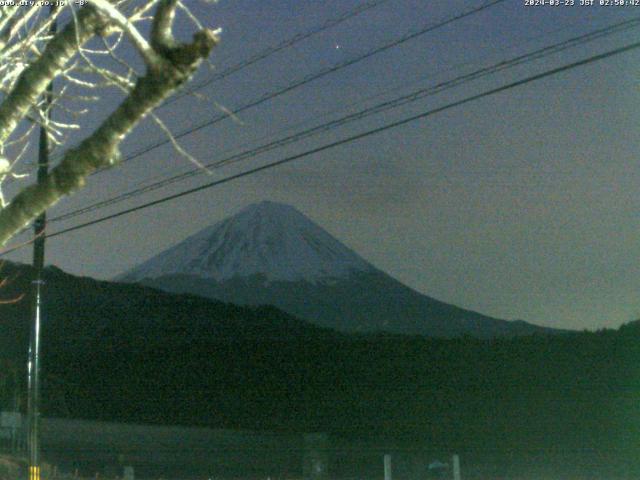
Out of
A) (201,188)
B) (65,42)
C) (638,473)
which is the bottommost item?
(638,473)

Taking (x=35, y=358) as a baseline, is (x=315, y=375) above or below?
above

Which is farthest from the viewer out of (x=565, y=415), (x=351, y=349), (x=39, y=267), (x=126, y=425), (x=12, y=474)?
A: (x=351, y=349)

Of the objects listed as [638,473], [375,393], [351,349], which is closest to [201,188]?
[638,473]

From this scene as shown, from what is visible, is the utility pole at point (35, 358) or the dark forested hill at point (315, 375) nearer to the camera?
the utility pole at point (35, 358)

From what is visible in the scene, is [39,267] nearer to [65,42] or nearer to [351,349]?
[65,42]

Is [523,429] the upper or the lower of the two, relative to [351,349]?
lower

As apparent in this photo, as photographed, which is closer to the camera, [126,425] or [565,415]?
[565,415]

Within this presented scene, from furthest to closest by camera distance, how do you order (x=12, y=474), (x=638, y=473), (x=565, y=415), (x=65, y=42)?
1. (x=565, y=415)
2. (x=638, y=473)
3. (x=12, y=474)
4. (x=65, y=42)

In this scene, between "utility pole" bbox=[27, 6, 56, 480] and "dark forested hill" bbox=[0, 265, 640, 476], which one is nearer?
"utility pole" bbox=[27, 6, 56, 480]

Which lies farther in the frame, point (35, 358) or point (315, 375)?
point (315, 375)

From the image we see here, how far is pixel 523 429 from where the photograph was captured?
34.7m

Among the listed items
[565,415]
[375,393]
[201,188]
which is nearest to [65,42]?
[201,188]

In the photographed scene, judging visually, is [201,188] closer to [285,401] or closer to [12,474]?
[12,474]

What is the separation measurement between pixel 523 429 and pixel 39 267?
22.0 meters
